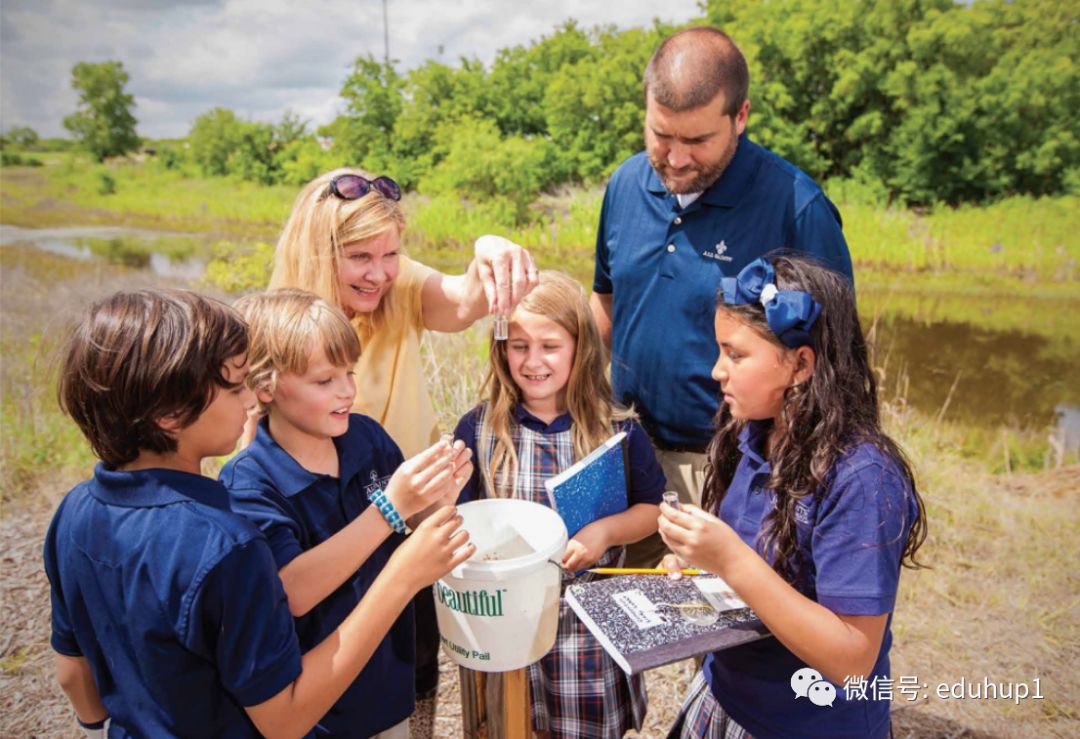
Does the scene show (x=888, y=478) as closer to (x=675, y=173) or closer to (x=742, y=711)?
(x=742, y=711)

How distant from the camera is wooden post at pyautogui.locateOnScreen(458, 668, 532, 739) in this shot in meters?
1.47

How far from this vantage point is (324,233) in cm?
194

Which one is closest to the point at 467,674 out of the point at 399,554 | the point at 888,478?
the point at 399,554

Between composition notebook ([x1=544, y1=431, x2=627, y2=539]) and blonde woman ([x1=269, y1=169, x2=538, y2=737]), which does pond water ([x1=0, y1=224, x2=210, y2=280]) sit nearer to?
blonde woman ([x1=269, y1=169, x2=538, y2=737])

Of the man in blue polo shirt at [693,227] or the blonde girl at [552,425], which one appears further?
the man in blue polo shirt at [693,227]

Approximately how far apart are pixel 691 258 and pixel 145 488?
5.50 feet

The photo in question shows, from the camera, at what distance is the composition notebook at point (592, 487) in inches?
68.1

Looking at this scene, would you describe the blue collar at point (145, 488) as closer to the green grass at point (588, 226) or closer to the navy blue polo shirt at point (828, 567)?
the navy blue polo shirt at point (828, 567)

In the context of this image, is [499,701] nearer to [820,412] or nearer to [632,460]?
[632,460]

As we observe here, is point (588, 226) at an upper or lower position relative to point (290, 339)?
upper

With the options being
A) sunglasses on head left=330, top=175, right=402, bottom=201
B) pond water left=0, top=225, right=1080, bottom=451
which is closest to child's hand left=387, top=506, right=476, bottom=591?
sunglasses on head left=330, top=175, right=402, bottom=201

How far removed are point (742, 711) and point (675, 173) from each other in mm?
1545

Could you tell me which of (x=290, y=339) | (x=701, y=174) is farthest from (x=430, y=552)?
(x=701, y=174)

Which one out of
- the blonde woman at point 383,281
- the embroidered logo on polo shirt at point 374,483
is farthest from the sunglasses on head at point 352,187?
the embroidered logo on polo shirt at point 374,483
